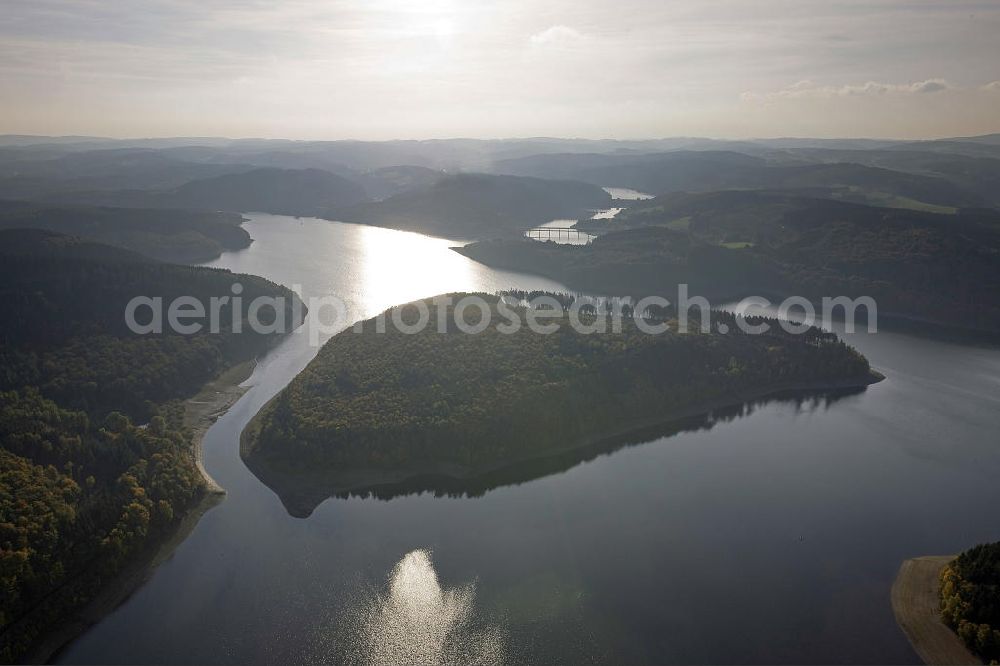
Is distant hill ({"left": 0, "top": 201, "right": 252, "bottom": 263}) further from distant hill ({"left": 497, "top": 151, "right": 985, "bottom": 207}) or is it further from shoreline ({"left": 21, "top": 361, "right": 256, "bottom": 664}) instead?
distant hill ({"left": 497, "top": 151, "right": 985, "bottom": 207})

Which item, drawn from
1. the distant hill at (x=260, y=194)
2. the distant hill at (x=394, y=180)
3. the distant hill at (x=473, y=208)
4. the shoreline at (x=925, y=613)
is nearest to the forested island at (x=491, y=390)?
the shoreline at (x=925, y=613)

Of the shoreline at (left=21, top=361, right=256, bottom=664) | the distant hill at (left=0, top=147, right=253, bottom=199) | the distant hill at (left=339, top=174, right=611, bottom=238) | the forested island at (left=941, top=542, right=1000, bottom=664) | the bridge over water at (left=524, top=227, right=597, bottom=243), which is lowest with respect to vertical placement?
the shoreline at (left=21, top=361, right=256, bottom=664)

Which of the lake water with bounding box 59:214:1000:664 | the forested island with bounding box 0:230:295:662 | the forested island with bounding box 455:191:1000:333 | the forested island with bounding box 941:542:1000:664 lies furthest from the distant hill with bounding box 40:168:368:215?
the forested island with bounding box 941:542:1000:664

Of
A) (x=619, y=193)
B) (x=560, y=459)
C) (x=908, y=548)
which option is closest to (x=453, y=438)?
(x=560, y=459)

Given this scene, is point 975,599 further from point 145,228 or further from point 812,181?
point 812,181

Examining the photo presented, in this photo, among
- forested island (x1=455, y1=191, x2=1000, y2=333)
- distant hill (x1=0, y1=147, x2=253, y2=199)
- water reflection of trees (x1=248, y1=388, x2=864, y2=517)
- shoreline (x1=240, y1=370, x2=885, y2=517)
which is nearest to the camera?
water reflection of trees (x1=248, y1=388, x2=864, y2=517)

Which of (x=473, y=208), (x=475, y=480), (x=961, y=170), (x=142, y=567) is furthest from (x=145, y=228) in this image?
(x=961, y=170)

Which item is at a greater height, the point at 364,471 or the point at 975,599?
the point at 975,599
